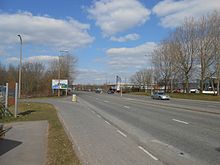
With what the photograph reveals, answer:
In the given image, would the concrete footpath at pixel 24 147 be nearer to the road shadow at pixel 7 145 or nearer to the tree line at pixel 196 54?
the road shadow at pixel 7 145

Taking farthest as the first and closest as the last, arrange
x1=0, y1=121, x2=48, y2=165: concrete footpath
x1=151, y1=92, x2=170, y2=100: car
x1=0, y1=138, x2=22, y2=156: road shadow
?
x1=151, y1=92, x2=170, y2=100: car → x1=0, y1=138, x2=22, y2=156: road shadow → x1=0, y1=121, x2=48, y2=165: concrete footpath

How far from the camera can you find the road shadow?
8.82 meters

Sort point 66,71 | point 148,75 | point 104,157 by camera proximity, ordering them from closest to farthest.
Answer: point 104,157, point 66,71, point 148,75

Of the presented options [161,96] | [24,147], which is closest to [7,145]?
[24,147]

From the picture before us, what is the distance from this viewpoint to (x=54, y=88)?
71.0 metres

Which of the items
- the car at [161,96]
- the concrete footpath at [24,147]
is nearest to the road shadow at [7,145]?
the concrete footpath at [24,147]

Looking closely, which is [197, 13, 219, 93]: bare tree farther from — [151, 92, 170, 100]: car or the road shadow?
the road shadow

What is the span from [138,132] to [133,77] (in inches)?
4560

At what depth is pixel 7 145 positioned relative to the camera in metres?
9.63

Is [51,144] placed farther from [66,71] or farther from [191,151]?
[66,71]

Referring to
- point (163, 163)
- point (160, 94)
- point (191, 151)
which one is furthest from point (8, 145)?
point (160, 94)

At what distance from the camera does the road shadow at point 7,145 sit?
8.82 meters

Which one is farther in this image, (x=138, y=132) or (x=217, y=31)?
(x=217, y=31)

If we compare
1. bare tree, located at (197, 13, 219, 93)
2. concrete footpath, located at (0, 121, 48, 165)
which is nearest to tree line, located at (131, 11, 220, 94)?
bare tree, located at (197, 13, 219, 93)
